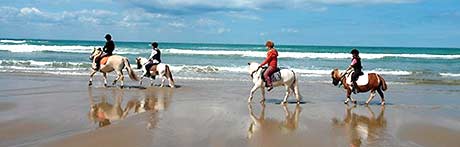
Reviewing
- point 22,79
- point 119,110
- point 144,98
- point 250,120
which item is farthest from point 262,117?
point 22,79

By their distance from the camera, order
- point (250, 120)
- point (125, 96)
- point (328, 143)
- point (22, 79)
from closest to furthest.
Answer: point (328, 143), point (250, 120), point (125, 96), point (22, 79)

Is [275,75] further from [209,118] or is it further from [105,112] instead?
[105,112]

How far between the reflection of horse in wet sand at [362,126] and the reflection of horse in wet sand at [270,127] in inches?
35.0

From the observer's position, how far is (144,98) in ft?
41.2

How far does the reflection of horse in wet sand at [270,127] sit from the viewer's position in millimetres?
7604

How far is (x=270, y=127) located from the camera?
339 inches

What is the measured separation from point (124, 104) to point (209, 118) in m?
2.84

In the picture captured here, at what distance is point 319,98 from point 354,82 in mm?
1657

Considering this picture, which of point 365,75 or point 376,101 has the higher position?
point 365,75

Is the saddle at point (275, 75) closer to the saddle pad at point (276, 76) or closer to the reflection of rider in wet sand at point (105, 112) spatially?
the saddle pad at point (276, 76)

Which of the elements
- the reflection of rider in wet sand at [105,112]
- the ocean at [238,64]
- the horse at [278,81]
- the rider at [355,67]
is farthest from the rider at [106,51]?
the rider at [355,67]

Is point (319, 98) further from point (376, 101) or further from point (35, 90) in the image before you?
point (35, 90)

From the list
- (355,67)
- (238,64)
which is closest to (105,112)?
(355,67)

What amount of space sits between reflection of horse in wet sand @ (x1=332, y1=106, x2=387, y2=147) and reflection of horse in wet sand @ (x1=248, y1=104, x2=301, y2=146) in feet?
2.92
